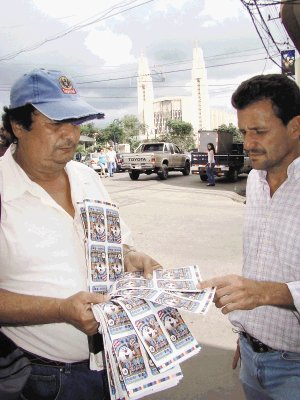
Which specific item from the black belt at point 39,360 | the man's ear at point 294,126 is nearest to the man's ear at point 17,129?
the black belt at point 39,360

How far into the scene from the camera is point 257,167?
181 cm

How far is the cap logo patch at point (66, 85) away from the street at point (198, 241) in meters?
2.58

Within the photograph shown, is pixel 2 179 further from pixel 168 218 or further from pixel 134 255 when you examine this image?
pixel 168 218

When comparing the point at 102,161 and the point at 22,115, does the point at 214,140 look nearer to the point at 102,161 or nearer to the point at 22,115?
the point at 102,161

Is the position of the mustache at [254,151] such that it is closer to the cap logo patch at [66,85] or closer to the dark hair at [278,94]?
the dark hair at [278,94]

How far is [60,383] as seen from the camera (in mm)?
1571

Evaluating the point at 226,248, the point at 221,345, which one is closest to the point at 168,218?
the point at 226,248

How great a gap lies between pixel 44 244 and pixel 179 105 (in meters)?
130

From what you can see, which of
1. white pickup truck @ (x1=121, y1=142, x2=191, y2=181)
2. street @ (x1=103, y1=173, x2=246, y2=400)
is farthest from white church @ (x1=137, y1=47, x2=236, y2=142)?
street @ (x1=103, y1=173, x2=246, y2=400)

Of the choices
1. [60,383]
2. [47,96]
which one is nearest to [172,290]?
[60,383]

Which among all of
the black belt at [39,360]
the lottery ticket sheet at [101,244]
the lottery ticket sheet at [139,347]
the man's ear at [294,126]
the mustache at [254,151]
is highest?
the man's ear at [294,126]

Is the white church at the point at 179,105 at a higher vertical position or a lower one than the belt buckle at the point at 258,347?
higher

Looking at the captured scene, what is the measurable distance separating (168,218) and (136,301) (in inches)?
346

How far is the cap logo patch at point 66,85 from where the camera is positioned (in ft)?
5.30
